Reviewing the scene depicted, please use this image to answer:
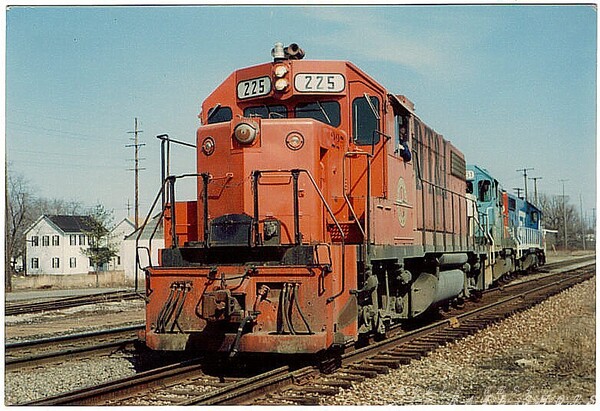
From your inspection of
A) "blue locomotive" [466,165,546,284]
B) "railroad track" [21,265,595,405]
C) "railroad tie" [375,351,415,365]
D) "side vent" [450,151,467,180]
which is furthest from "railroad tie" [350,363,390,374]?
"blue locomotive" [466,165,546,284]

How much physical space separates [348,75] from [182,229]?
2418 mm

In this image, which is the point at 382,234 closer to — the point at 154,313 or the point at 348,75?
the point at 348,75

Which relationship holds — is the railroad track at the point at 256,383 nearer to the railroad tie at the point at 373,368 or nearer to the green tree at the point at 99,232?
the railroad tie at the point at 373,368

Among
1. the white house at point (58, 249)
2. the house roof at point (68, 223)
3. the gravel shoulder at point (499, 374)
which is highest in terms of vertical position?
the house roof at point (68, 223)

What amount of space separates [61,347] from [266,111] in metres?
4.26

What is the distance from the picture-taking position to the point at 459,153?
43.2 ft

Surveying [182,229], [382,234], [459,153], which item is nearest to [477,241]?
[459,153]

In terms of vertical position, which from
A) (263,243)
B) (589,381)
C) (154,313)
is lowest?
(589,381)

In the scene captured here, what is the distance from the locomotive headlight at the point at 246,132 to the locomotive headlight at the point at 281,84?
0.67m

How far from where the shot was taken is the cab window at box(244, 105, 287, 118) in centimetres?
753

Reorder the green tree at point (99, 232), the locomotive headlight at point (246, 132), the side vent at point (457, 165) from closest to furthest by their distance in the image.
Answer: the locomotive headlight at point (246, 132)
the side vent at point (457, 165)
the green tree at point (99, 232)

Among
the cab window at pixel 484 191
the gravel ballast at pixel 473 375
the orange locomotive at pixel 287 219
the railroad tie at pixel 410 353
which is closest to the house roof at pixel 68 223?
the cab window at pixel 484 191

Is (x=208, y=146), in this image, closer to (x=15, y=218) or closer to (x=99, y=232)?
(x=15, y=218)

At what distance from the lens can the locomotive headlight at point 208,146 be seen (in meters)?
7.21
